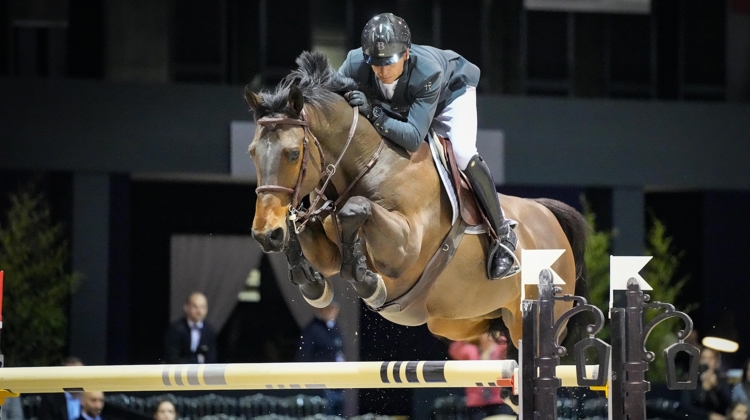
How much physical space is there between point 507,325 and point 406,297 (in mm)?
957

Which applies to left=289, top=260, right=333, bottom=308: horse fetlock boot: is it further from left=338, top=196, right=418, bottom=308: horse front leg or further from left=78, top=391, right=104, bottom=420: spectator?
left=78, top=391, right=104, bottom=420: spectator

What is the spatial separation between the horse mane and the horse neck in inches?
2.2

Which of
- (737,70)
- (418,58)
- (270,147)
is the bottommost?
(270,147)

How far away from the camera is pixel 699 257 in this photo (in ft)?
38.8

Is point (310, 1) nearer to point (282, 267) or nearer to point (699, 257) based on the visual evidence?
point (282, 267)

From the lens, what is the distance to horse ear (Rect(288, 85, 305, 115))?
3949 millimetres

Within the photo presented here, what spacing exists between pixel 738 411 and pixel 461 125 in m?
3.53

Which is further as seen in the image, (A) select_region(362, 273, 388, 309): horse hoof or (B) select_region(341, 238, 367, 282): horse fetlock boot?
(A) select_region(362, 273, 388, 309): horse hoof

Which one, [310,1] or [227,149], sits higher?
[310,1]

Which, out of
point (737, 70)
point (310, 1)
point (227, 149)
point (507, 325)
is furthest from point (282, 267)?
point (507, 325)

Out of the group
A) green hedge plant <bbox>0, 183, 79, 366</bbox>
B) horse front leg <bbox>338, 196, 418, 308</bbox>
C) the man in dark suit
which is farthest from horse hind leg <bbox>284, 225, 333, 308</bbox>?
green hedge plant <bbox>0, 183, 79, 366</bbox>

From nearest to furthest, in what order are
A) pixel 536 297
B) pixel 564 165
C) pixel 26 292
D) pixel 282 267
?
1. pixel 536 297
2. pixel 26 292
3. pixel 564 165
4. pixel 282 267

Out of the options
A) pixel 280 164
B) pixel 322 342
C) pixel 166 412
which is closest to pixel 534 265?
pixel 280 164

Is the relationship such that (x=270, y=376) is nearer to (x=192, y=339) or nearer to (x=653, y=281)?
(x=192, y=339)
